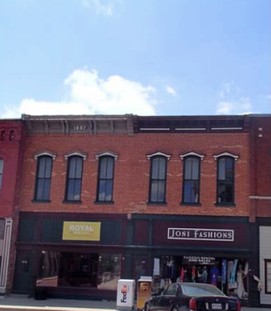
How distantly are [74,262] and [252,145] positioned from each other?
35.4ft

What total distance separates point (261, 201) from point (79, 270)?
973 centimetres

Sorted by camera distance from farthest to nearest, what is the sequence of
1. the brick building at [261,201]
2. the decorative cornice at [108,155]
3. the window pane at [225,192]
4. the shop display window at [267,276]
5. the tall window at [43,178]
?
1. the tall window at [43,178]
2. the decorative cornice at [108,155]
3. the window pane at [225,192]
4. the brick building at [261,201]
5. the shop display window at [267,276]

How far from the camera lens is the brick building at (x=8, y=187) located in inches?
993

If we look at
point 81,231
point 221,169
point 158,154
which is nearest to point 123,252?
point 81,231

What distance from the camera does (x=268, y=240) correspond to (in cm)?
2356

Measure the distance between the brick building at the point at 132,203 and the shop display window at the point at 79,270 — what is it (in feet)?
0.16

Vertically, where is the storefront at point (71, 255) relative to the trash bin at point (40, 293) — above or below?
above

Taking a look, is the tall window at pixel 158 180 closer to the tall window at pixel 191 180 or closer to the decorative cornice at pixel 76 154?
the tall window at pixel 191 180

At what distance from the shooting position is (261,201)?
24.0 meters

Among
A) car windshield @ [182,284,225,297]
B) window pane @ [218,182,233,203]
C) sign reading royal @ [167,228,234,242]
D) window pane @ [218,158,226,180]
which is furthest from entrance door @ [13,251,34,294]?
car windshield @ [182,284,225,297]

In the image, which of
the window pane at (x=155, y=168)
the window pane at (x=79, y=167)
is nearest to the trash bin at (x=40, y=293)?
the window pane at (x=79, y=167)

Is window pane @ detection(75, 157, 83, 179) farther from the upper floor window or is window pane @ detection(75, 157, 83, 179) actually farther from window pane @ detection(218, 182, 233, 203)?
window pane @ detection(218, 182, 233, 203)

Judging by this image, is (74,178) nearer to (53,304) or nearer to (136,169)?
(136,169)

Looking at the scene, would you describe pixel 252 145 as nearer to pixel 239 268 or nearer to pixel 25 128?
pixel 239 268
